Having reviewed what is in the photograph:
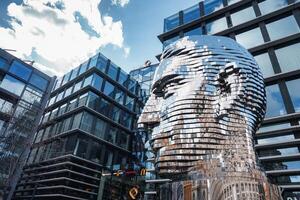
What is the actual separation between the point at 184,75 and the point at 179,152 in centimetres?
150

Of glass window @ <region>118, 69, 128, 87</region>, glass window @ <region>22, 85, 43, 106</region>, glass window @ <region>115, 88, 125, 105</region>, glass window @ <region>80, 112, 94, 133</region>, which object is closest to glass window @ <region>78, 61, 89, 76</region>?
glass window @ <region>118, 69, 128, 87</region>

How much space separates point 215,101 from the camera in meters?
4.16

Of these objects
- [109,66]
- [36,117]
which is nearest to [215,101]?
[36,117]

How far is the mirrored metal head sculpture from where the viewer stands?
12.1 ft

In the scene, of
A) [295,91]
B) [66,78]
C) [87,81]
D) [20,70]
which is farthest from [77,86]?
[295,91]

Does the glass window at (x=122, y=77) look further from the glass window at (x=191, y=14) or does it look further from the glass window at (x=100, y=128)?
the glass window at (x=191, y=14)

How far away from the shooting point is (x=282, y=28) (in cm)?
2205

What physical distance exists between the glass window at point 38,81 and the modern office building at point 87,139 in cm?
337

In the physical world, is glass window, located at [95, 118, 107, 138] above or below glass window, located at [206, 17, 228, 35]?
below

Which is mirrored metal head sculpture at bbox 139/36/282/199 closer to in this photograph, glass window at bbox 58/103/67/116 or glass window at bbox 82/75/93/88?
glass window at bbox 82/75/93/88

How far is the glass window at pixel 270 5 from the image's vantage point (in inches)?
897

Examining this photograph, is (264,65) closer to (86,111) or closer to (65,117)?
(86,111)

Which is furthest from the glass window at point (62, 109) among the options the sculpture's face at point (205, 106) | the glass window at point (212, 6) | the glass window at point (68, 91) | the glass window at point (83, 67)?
the sculpture's face at point (205, 106)

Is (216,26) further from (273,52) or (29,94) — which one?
(29,94)
